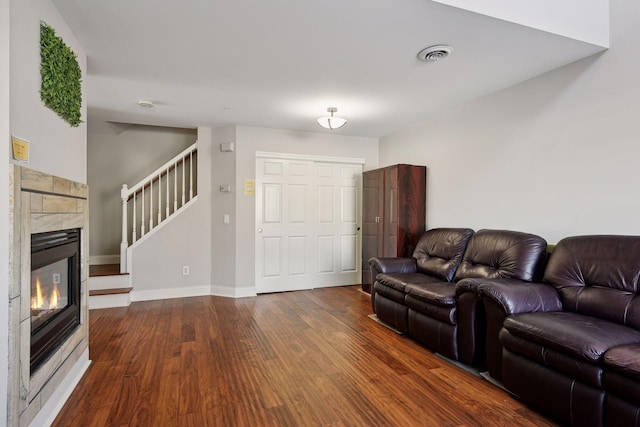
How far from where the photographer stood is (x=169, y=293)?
177 inches

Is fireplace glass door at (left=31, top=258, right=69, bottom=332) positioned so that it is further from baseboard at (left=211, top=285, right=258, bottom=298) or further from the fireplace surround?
baseboard at (left=211, top=285, right=258, bottom=298)

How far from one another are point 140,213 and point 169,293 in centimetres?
146

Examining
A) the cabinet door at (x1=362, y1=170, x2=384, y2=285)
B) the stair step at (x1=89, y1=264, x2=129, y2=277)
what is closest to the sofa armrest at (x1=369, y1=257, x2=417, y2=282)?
the cabinet door at (x1=362, y1=170, x2=384, y2=285)

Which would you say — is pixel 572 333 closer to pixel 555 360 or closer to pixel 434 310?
pixel 555 360

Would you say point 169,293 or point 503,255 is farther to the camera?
point 169,293

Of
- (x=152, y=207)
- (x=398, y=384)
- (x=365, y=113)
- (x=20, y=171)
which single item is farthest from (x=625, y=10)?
(x=152, y=207)

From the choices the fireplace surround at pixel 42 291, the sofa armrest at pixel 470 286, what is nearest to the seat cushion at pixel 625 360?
the sofa armrest at pixel 470 286

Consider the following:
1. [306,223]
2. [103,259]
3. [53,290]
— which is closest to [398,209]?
[306,223]

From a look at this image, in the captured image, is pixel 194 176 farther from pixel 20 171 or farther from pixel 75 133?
pixel 20 171

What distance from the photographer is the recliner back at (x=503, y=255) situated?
102 inches

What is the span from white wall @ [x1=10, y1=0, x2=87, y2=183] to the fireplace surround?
5.5 inches

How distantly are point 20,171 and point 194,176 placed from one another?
12.5 ft

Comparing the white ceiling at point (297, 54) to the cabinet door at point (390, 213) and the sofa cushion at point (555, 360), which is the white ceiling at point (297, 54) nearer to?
the cabinet door at point (390, 213)

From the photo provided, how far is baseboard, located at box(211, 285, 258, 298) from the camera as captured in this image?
4.58 meters
